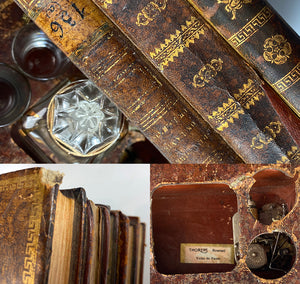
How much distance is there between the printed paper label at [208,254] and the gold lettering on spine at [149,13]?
823 mm

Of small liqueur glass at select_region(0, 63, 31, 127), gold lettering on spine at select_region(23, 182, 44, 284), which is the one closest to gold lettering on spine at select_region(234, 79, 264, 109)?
gold lettering on spine at select_region(23, 182, 44, 284)

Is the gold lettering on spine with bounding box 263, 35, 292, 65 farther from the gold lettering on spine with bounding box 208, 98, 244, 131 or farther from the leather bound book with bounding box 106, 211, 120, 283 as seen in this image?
the leather bound book with bounding box 106, 211, 120, 283

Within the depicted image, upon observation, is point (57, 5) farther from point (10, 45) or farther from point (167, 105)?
point (10, 45)

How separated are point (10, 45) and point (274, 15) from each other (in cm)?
136

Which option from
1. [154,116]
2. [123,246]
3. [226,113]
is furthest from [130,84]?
[123,246]

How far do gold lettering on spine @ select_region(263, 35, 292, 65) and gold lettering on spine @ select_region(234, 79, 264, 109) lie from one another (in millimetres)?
105

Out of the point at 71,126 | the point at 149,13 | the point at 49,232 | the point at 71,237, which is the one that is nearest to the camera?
the point at 49,232

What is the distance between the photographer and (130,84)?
1647 mm

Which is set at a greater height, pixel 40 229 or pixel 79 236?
pixel 40 229

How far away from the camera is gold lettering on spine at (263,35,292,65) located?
57.1 inches

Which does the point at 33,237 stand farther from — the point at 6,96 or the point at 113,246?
the point at 6,96

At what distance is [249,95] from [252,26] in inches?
9.3

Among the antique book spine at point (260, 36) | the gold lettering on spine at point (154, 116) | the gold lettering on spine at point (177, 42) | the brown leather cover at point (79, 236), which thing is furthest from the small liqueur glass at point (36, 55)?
the brown leather cover at point (79, 236)

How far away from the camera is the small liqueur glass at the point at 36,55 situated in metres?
2.17
